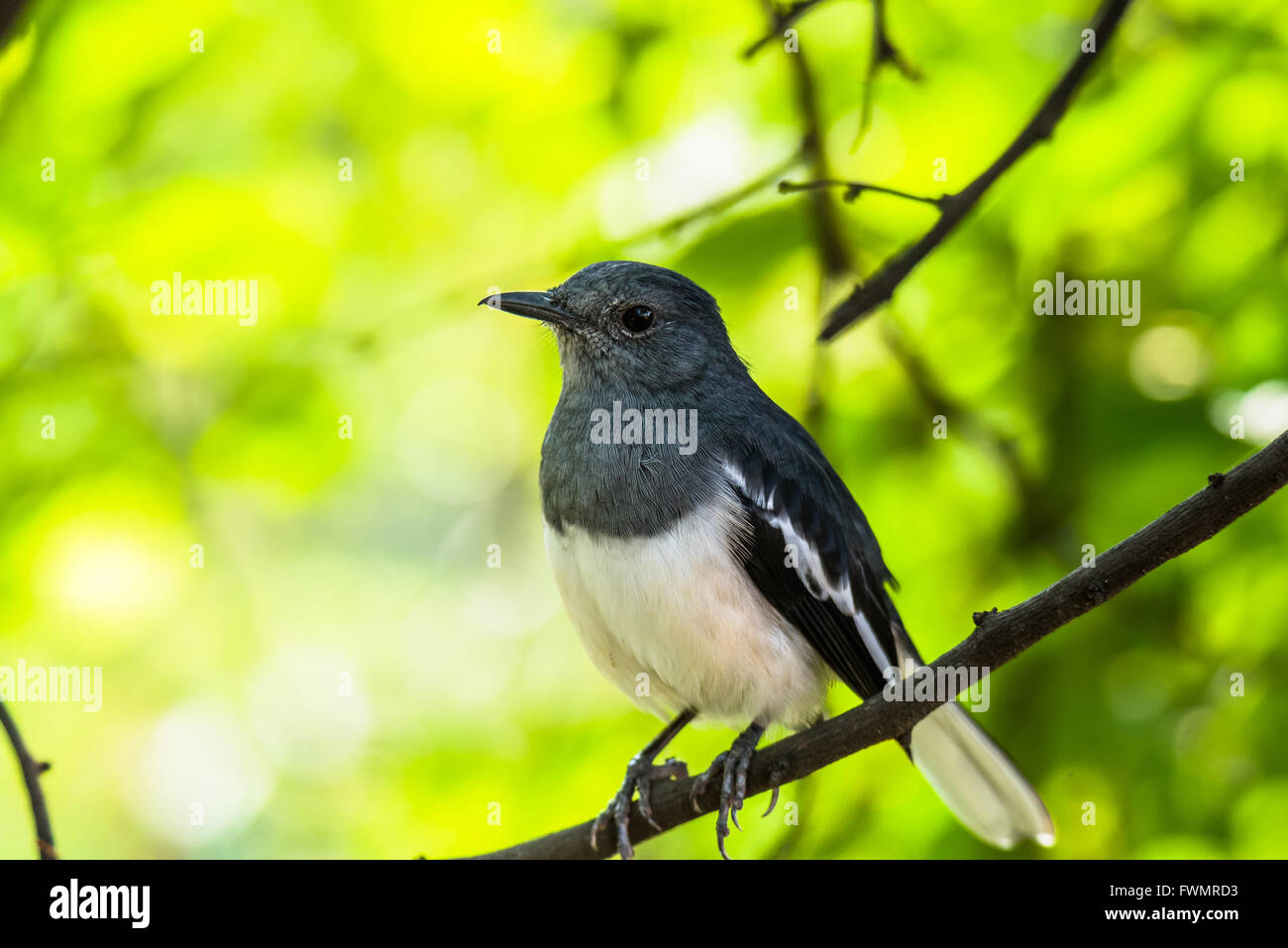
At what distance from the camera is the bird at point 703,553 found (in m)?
2.63

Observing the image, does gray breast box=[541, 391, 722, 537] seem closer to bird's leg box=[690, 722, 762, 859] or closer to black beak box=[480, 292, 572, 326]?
black beak box=[480, 292, 572, 326]

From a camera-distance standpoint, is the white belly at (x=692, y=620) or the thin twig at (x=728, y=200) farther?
the thin twig at (x=728, y=200)

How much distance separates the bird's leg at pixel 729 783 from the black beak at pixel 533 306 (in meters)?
1.18

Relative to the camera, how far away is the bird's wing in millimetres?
2775

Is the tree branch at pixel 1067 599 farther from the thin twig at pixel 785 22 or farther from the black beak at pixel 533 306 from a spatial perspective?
the thin twig at pixel 785 22

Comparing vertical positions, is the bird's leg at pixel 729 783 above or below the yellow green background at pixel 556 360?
below

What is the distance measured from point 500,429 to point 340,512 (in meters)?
0.75

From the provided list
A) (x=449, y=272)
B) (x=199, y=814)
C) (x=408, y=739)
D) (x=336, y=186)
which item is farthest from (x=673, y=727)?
(x=336, y=186)

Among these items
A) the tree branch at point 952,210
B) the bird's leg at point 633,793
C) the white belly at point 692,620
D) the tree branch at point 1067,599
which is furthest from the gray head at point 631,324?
the tree branch at point 1067,599

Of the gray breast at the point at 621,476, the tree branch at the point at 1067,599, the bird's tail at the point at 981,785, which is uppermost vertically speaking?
the gray breast at the point at 621,476

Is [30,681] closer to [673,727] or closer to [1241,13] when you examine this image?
[673,727]

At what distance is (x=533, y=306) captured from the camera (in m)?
2.88

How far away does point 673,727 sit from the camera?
301 centimetres

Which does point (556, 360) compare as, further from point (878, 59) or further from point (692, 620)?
point (878, 59)
